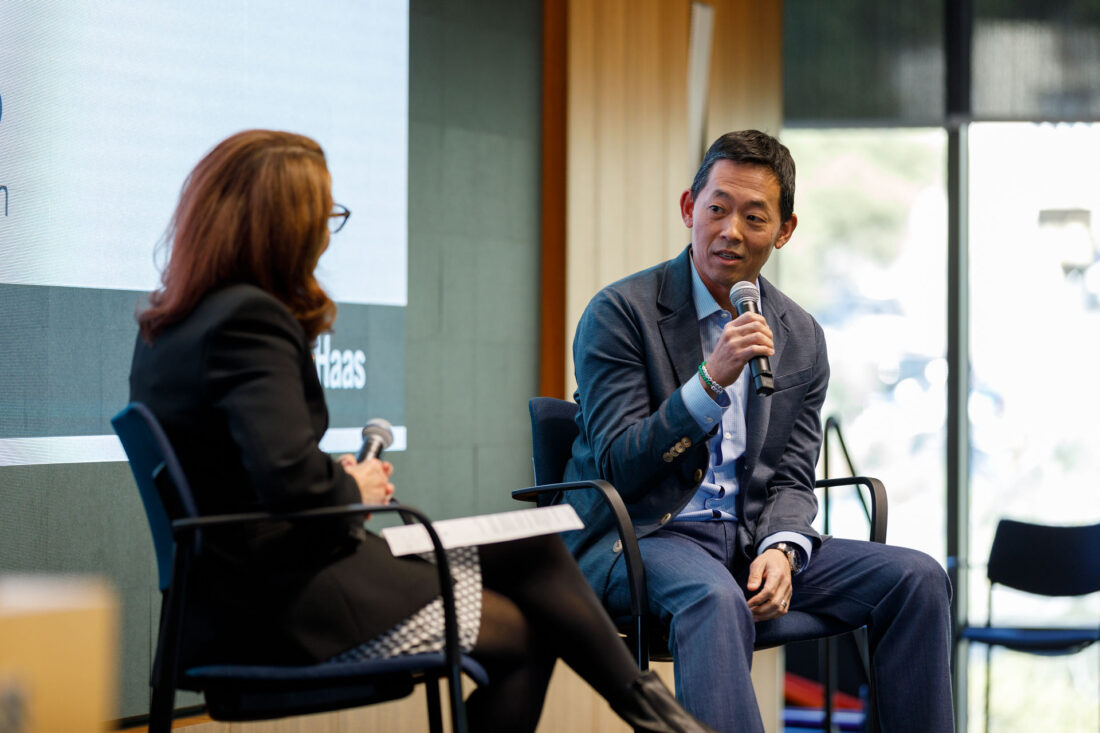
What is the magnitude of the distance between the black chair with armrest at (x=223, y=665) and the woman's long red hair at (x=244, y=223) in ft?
0.68

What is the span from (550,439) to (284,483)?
0.95 meters

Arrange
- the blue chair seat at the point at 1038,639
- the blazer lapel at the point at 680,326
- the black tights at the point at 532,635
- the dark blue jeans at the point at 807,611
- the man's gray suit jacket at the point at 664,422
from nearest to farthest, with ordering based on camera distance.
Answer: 1. the black tights at the point at 532,635
2. the dark blue jeans at the point at 807,611
3. the man's gray suit jacket at the point at 664,422
4. the blazer lapel at the point at 680,326
5. the blue chair seat at the point at 1038,639

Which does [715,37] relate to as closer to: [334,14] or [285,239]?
[334,14]

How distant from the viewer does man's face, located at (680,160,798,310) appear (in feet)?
7.18

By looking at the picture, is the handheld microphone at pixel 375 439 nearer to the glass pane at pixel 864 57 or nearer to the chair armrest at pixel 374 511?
the chair armrest at pixel 374 511

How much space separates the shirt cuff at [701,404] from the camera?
194 cm

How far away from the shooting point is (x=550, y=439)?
2.32 meters

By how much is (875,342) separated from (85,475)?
11.1 feet

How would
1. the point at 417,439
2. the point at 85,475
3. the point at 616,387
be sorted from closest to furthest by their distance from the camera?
→ 1. the point at 616,387
2. the point at 85,475
3. the point at 417,439

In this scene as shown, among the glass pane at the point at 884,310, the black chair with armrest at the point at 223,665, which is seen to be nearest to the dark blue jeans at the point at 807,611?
the black chair with armrest at the point at 223,665

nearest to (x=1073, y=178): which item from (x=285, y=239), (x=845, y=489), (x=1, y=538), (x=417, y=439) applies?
(x=845, y=489)

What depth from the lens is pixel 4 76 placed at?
2172 mm

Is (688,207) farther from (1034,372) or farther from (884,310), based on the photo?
(1034,372)

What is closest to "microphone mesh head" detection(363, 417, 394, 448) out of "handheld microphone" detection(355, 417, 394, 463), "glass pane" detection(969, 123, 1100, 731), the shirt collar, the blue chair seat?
"handheld microphone" detection(355, 417, 394, 463)
